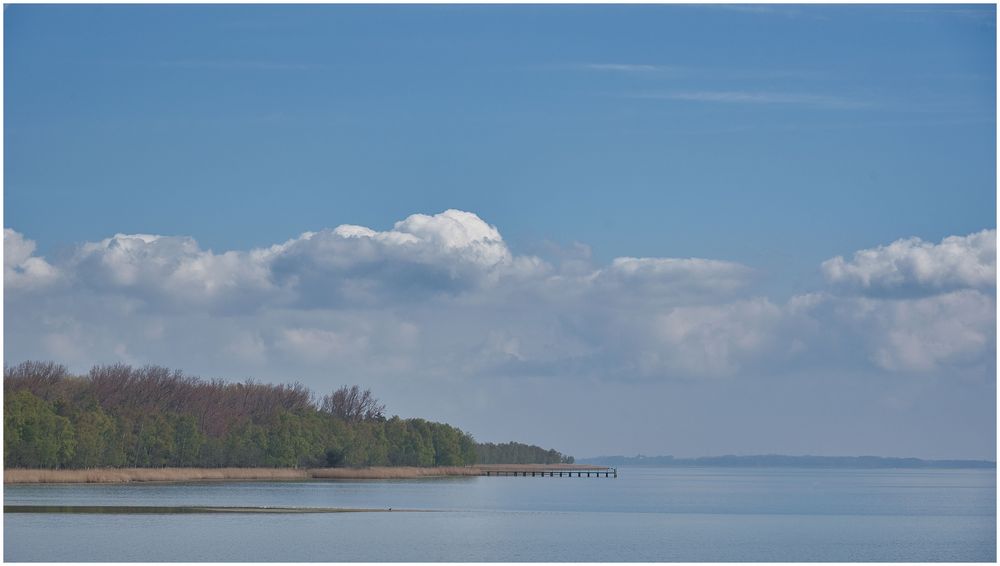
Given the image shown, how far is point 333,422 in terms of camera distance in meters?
126

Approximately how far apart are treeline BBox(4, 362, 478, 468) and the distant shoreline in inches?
46.6

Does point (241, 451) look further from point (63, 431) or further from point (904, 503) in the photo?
point (904, 503)

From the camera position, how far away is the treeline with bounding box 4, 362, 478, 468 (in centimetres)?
8700

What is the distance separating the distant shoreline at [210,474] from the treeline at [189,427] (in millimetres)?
1184

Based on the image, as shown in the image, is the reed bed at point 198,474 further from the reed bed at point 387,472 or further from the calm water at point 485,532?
the calm water at point 485,532

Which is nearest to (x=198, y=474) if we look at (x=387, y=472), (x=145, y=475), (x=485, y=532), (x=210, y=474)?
(x=210, y=474)

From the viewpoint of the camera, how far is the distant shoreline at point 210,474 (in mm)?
83750

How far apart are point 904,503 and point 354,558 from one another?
5511cm

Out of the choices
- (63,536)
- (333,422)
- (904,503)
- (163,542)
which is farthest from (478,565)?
(333,422)

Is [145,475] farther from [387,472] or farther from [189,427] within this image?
[387,472]

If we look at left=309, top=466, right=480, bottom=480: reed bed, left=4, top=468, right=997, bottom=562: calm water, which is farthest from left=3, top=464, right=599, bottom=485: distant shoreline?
left=4, top=468, right=997, bottom=562: calm water

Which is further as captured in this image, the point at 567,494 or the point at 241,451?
the point at 241,451

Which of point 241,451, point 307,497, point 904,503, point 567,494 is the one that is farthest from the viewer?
point 241,451

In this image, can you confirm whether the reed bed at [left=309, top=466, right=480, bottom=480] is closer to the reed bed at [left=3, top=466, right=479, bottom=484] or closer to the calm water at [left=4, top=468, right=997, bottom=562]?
the reed bed at [left=3, top=466, right=479, bottom=484]
